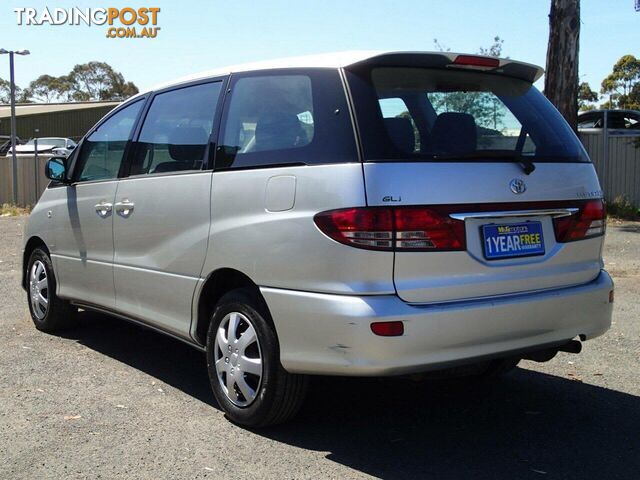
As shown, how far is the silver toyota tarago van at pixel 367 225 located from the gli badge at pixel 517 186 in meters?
0.01

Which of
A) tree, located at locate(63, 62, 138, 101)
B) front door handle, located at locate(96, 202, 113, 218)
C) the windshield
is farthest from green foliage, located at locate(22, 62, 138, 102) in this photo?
front door handle, located at locate(96, 202, 113, 218)

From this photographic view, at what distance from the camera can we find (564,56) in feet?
41.8

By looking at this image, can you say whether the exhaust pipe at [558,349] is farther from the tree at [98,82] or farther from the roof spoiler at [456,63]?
the tree at [98,82]

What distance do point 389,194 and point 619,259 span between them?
7624mm

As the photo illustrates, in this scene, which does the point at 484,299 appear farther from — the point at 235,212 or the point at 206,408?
the point at 206,408

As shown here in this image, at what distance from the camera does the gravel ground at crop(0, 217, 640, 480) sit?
371cm

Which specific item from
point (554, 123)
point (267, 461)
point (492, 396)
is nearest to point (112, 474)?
point (267, 461)

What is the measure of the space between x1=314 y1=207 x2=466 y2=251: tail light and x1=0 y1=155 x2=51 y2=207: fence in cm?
2114

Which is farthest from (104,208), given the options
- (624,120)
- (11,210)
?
(624,120)

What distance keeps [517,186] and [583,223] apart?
0.54 m

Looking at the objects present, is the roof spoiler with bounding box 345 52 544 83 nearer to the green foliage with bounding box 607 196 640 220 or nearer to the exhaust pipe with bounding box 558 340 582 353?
the exhaust pipe with bounding box 558 340 582 353

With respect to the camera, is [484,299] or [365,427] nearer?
[484,299]

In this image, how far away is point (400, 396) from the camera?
4867mm

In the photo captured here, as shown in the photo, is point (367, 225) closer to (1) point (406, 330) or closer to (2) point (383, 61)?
(1) point (406, 330)
